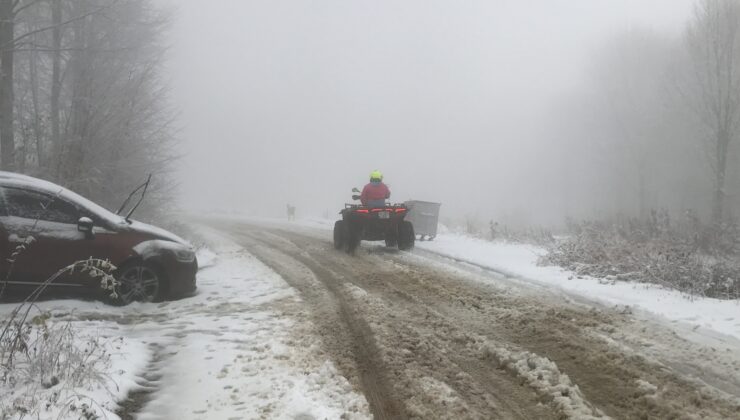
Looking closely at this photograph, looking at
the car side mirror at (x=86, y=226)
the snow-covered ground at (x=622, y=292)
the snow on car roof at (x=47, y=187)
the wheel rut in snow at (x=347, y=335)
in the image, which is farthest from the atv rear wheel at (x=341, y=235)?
the car side mirror at (x=86, y=226)

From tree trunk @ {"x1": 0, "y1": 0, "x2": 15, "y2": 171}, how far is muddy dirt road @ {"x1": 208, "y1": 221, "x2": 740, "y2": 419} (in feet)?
24.1

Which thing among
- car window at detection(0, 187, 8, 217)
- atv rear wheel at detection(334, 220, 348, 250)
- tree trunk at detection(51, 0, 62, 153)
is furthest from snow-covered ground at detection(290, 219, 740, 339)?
tree trunk at detection(51, 0, 62, 153)

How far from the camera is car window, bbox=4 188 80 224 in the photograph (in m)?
6.13

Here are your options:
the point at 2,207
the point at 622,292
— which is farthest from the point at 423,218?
the point at 2,207

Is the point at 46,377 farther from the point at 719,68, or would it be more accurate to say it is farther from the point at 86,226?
the point at 719,68

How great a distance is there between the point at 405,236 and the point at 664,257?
5672mm

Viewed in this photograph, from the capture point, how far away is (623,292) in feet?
22.2

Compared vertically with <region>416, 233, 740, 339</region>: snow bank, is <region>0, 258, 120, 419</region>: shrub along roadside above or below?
below

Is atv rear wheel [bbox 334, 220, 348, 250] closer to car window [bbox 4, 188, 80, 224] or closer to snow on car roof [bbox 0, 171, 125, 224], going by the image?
snow on car roof [bbox 0, 171, 125, 224]

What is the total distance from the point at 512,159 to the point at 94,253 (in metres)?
64.9

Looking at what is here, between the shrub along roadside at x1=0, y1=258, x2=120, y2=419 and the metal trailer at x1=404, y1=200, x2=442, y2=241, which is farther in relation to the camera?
the metal trailer at x1=404, y1=200, x2=442, y2=241

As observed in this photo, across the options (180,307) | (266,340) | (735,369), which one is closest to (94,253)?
(180,307)

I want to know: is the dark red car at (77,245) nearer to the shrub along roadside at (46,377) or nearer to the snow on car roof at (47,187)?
the snow on car roof at (47,187)

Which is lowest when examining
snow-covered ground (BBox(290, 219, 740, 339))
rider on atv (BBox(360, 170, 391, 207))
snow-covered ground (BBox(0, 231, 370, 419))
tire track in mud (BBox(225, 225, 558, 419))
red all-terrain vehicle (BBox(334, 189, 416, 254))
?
snow-covered ground (BBox(0, 231, 370, 419))
